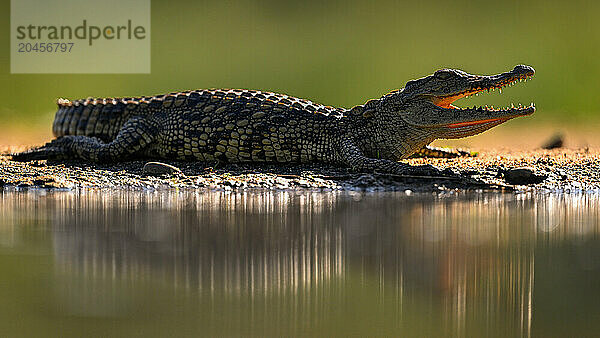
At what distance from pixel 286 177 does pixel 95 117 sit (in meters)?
3.06

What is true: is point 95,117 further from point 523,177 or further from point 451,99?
point 523,177

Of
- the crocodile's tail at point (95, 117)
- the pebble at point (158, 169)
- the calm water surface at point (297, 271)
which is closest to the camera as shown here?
the calm water surface at point (297, 271)

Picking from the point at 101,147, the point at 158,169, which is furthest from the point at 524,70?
the point at 101,147

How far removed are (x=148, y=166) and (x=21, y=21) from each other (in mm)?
9539

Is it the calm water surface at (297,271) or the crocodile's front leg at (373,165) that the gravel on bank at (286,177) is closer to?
the crocodile's front leg at (373,165)

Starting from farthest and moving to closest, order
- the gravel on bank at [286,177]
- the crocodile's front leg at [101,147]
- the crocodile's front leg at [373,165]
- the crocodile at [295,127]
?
1. the crocodile's front leg at [101,147]
2. the crocodile at [295,127]
3. the crocodile's front leg at [373,165]
4. the gravel on bank at [286,177]

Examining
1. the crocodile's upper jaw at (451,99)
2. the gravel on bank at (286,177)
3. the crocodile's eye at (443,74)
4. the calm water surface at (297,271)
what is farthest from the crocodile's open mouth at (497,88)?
the calm water surface at (297,271)

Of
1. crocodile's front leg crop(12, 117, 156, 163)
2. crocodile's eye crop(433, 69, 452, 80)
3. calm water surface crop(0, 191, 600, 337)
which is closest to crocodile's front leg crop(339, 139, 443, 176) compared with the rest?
crocodile's eye crop(433, 69, 452, 80)

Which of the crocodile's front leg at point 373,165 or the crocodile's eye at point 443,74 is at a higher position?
the crocodile's eye at point 443,74

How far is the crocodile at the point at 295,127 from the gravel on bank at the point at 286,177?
175 millimetres

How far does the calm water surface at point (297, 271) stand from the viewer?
2646mm

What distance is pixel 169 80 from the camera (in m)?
14.7

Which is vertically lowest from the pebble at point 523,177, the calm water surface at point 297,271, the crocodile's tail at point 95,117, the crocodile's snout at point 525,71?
the calm water surface at point 297,271

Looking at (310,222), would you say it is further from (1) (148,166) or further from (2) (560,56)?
(2) (560,56)
